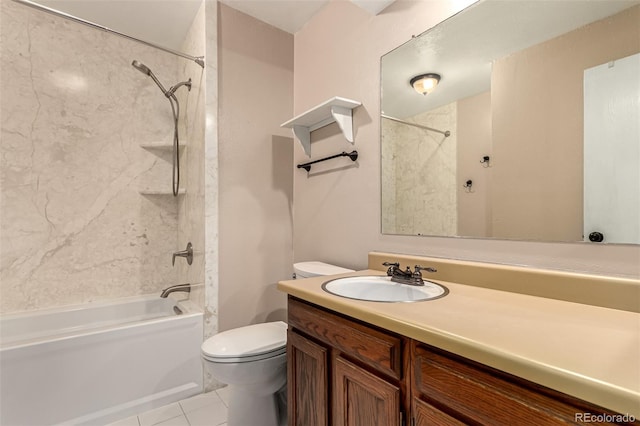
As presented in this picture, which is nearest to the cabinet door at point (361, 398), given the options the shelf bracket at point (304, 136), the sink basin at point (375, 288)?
the sink basin at point (375, 288)

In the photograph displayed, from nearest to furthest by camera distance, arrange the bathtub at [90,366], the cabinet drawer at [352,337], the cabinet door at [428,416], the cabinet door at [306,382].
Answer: the cabinet door at [428,416], the cabinet drawer at [352,337], the cabinet door at [306,382], the bathtub at [90,366]

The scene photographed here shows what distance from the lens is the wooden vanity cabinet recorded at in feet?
2.67

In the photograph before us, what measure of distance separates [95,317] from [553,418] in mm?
2760

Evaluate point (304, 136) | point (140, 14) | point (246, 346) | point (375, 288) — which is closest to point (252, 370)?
point (246, 346)

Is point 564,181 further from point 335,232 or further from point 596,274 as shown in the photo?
point 335,232

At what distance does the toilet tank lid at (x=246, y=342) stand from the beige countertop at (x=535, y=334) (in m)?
0.60

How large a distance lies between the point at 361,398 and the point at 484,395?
412 millimetres

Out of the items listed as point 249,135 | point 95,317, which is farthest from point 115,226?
point 249,135

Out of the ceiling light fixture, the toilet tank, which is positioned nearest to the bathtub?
the toilet tank

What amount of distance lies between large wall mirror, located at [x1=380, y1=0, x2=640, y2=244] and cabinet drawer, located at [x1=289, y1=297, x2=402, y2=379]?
0.65 metres

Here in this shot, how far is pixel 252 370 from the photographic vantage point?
1399mm

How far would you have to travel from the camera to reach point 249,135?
2154 millimetres

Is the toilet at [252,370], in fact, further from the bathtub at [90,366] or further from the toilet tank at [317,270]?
the bathtub at [90,366]

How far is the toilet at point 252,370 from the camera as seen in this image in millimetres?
1390
